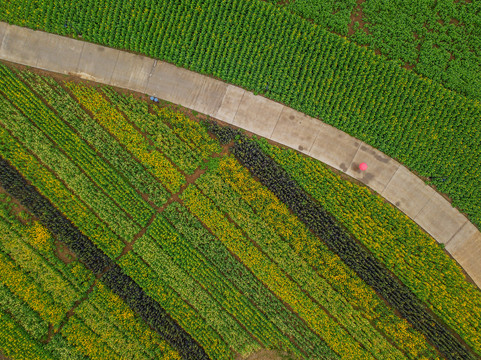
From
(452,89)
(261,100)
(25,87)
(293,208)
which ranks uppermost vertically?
(452,89)

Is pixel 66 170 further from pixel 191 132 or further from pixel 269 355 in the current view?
pixel 269 355

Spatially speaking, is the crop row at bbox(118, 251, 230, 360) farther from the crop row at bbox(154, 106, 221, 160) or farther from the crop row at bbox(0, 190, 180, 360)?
the crop row at bbox(154, 106, 221, 160)

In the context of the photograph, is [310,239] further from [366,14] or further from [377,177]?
[366,14]

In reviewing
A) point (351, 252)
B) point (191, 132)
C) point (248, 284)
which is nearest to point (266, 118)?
point (191, 132)

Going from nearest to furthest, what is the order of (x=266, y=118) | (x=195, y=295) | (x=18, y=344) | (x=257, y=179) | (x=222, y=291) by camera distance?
(x=18, y=344)
(x=195, y=295)
(x=222, y=291)
(x=257, y=179)
(x=266, y=118)

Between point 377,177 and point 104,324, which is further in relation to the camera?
point 377,177

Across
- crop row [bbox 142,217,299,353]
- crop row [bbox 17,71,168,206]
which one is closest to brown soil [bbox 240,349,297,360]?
crop row [bbox 142,217,299,353]

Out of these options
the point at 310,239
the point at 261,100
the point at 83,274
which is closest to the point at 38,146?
the point at 83,274
